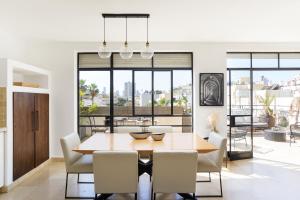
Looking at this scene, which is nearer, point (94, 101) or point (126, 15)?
point (126, 15)

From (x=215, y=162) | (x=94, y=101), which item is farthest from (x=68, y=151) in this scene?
(x=94, y=101)

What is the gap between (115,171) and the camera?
116 inches

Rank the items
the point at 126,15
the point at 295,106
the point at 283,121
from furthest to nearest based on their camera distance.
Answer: the point at 283,121
the point at 295,106
the point at 126,15

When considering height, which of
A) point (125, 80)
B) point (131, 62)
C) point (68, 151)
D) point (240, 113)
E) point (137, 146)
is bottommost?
point (68, 151)

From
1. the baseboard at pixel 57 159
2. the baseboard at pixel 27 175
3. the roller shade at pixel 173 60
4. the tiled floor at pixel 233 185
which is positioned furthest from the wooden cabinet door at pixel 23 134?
the roller shade at pixel 173 60

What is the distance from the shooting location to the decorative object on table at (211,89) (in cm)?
577

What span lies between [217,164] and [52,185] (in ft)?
8.85

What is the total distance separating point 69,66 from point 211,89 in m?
3.30

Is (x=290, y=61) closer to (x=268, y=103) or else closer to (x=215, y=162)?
(x=268, y=103)

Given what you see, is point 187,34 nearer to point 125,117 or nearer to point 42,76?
point 125,117

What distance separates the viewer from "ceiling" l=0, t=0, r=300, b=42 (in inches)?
142

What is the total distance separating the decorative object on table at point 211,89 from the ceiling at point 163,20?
0.85 meters

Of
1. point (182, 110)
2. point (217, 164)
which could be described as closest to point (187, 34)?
point (182, 110)

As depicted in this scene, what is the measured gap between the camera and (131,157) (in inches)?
114
